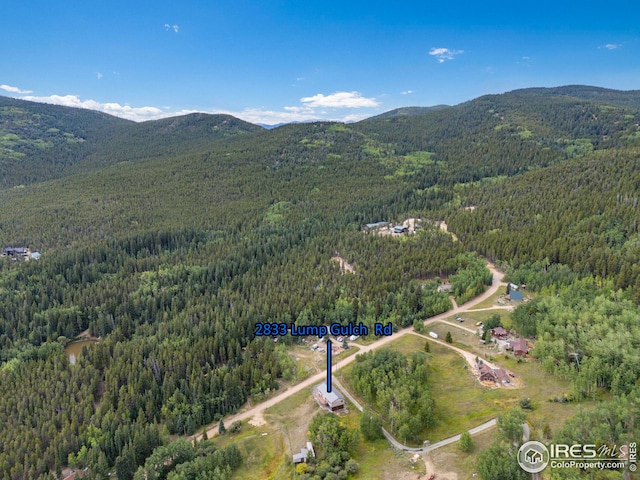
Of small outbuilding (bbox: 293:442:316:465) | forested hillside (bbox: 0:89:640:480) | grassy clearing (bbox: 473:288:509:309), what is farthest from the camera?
grassy clearing (bbox: 473:288:509:309)

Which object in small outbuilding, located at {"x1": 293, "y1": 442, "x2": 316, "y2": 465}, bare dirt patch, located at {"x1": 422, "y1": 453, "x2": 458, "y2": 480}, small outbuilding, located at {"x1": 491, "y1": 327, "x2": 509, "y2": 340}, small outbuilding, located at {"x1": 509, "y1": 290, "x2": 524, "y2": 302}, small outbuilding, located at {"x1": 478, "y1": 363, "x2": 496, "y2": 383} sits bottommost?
small outbuilding, located at {"x1": 293, "y1": 442, "x2": 316, "y2": 465}

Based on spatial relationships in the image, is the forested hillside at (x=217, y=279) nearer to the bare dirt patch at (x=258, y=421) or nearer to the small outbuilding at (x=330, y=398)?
the bare dirt patch at (x=258, y=421)

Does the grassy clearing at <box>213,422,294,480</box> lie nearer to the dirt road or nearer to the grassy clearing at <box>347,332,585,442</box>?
the dirt road

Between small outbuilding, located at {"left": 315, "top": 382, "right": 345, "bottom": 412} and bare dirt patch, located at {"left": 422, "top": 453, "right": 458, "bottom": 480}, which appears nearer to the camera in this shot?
bare dirt patch, located at {"left": 422, "top": 453, "right": 458, "bottom": 480}

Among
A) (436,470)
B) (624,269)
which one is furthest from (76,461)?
(624,269)

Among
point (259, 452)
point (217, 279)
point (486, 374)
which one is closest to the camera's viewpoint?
point (259, 452)

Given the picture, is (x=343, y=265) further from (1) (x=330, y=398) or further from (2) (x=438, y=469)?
(2) (x=438, y=469)

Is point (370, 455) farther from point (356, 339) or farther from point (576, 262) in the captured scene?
point (576, 262)

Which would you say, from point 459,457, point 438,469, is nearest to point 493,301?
point 459,457

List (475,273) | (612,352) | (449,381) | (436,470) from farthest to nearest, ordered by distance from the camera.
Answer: (475,273) → (449,381) → (612,352) → (436,470)

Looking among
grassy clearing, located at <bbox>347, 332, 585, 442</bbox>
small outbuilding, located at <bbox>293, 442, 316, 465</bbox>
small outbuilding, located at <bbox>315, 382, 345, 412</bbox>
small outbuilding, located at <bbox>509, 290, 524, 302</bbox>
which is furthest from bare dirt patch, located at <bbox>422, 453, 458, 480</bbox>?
small outbuilding, located at <bbox>509, 290, 524, 302</bbox>

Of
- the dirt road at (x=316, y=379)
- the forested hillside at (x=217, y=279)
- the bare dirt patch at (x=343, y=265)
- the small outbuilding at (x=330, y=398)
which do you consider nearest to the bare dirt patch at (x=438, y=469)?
the forested hillside at (x=217, y=279)
